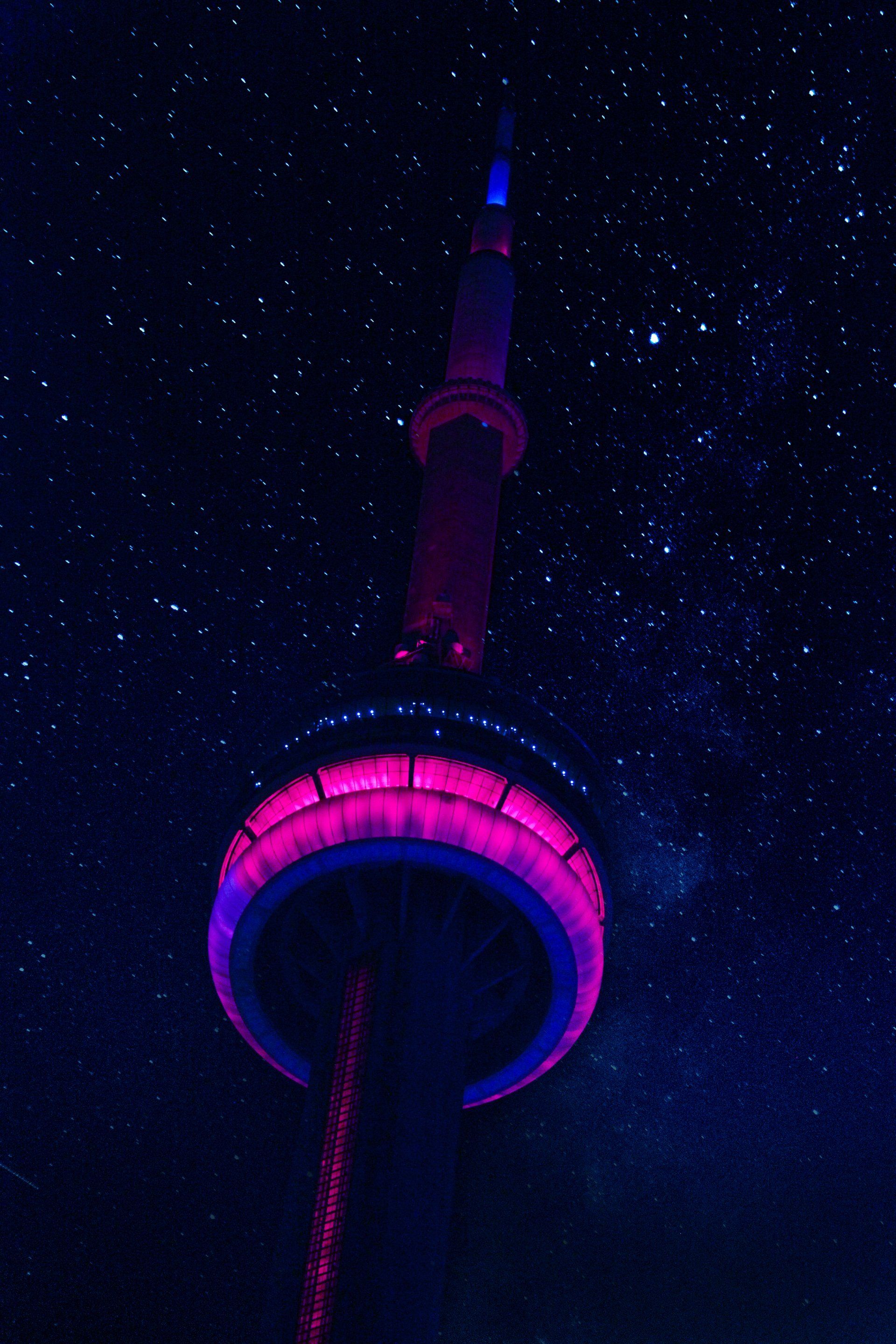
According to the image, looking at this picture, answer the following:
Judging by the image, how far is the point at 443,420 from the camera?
45.5 meters

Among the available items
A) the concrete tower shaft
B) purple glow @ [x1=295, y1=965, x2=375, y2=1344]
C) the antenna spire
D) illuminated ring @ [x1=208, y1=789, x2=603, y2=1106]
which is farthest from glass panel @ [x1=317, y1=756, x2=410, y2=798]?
the antenna spire

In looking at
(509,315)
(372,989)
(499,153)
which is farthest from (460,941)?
(499,153)

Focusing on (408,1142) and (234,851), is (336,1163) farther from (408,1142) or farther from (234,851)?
(234,851)

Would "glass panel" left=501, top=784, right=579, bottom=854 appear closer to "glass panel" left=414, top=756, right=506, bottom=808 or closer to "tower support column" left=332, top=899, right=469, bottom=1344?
"glass panel" left=414, top=756, right=506, bottom=808

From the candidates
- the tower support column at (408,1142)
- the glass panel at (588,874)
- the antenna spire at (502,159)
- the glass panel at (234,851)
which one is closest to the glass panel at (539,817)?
the glass panel at (588,874)

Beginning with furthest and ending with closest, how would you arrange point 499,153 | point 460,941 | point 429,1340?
point 499,153, point 460,941, point 429,1340

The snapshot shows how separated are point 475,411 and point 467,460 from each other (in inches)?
136

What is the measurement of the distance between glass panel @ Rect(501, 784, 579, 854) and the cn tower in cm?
5

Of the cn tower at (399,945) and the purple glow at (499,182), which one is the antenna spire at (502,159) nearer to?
the purple glow at (499,182)

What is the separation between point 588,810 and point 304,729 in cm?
787

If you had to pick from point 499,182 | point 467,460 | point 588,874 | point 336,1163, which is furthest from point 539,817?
point 499,182

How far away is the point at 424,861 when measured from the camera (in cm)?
2886

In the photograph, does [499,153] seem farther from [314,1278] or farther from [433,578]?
[314,1278]

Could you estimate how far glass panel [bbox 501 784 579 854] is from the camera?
97.1 ft
